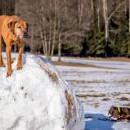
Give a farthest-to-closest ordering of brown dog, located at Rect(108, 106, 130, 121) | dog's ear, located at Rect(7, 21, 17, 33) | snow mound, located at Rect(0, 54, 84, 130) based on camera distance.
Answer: brown dog, located at Rect(108, 106, 130, 121) → snow mound, located at Rect(0, 54, 84, 130) → dog's ear, located at Rect(7, 21, 17, 33)

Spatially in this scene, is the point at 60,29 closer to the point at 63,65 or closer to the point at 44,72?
the point at 63,65

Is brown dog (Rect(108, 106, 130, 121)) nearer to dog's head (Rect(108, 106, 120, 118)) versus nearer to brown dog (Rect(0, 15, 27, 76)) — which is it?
dog's head (Rect(108, 106, 120, 118))

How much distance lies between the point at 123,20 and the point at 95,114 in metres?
57.1

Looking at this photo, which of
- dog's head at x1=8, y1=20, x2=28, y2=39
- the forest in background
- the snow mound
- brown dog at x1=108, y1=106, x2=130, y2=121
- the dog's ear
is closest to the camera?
dog's head at x1=8, y1=20, x2=28, y2=39

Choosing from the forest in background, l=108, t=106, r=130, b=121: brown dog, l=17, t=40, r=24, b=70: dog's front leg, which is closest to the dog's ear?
l=17, t=40, r=24, b=70: dog's front leg

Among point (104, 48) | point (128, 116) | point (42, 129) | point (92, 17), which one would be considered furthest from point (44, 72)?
point (92, 17)

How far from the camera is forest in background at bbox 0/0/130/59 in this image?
49.3 meters

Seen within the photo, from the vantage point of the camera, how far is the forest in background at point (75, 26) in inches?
1943

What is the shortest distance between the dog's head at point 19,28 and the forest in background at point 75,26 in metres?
36.7

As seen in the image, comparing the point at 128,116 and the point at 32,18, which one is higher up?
the point at 32,18

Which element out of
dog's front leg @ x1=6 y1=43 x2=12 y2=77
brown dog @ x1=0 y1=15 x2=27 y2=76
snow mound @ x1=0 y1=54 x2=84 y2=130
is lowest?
snow mound @ x1=0 y1=54 x2=84 y2=130

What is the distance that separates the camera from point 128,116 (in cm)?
1352

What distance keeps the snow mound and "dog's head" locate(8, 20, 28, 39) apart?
739 mm

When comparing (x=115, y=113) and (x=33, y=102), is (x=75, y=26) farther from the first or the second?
(x=33, y=102)
